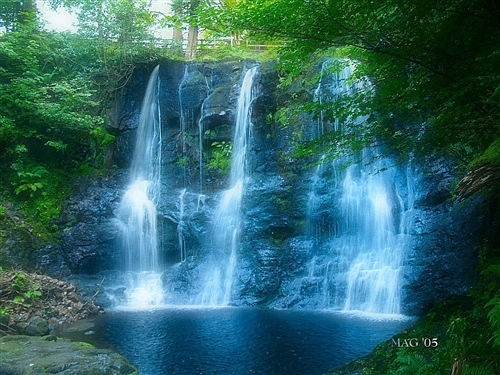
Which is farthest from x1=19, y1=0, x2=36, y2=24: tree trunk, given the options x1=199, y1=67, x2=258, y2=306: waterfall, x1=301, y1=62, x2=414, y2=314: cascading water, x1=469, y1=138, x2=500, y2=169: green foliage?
x1=469, y1=138, x2=500, y2=169: green foliage

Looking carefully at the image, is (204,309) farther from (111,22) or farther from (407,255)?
(111,22)

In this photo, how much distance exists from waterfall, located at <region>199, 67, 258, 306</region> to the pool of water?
5.63ft

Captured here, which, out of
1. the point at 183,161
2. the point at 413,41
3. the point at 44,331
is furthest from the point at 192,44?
the point at 413,41

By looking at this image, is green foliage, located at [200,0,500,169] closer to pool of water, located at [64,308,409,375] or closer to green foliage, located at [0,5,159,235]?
pool of water, located at [64,308,409,375]

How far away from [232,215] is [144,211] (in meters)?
3.15

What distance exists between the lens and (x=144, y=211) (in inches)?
606

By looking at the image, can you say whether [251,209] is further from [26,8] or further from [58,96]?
[26,8]

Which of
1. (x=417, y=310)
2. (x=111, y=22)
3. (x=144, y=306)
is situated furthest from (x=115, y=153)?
(x=417, y=310)

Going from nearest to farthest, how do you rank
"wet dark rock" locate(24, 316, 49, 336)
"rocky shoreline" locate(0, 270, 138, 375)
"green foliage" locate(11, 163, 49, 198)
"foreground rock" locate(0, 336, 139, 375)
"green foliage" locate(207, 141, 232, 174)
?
"foreground rock" locate(0, 336, 139, 375)
"rocky shoreline" locate(0, 270, 138, 375)
"wet dark rock" locate(24, 316, 49, 336)
"green foliage" locate(11, 163, 49, 198)
"green foliage" locate(207, 141, 232, 174)

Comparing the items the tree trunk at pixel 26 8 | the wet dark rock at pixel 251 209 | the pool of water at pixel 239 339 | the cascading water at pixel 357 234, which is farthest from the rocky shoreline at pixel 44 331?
the tree trunk at pixel 26 8

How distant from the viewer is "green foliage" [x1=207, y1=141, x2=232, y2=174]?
16.1 metres

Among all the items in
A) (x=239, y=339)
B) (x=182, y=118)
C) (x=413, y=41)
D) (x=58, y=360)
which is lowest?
(x=239, y=339)

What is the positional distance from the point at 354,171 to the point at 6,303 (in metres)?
10.4

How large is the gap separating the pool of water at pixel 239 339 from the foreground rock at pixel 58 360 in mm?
898
